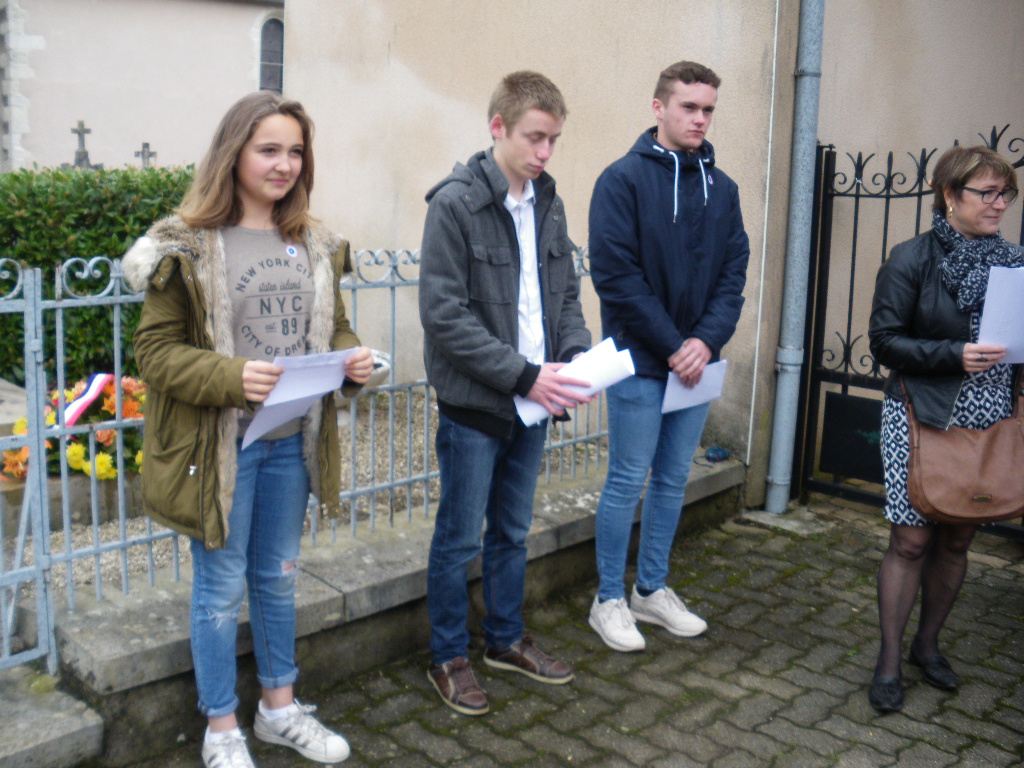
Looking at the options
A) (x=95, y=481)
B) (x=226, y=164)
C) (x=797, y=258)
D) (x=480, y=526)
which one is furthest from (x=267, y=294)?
(x=797, y=258)

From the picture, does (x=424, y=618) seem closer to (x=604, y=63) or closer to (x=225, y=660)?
(x=225, y=660)

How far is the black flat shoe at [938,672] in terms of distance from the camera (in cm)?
351

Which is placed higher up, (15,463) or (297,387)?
(297,387)

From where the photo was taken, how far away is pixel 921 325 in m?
3.26

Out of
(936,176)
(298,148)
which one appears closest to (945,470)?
(936,176)

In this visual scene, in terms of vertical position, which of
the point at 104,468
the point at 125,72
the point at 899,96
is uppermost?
the point at 125,72

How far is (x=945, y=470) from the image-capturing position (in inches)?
126

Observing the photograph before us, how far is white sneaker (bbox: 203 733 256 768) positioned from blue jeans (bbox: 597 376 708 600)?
5.06 ft

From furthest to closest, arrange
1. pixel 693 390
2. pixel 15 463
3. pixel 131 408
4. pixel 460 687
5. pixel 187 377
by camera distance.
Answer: pixel 131 408
pixel 15 463
pixel 693 390
pixel 460 687
pixel 187 377

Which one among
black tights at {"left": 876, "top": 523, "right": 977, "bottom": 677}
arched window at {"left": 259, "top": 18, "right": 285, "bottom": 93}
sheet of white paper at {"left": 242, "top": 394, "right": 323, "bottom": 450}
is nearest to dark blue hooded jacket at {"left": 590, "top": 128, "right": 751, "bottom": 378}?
black tights at {"left": 876, "top": 523, "right": 977, "bottom": 677}

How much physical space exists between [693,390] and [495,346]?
1.04 m

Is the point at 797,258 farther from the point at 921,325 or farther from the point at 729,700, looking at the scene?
the point at 729,700

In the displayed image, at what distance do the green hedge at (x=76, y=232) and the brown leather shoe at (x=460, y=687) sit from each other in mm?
2522

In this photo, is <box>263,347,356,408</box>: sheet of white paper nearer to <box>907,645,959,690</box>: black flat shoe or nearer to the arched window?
<box>907,645,959,690</box>: black flat shoe
